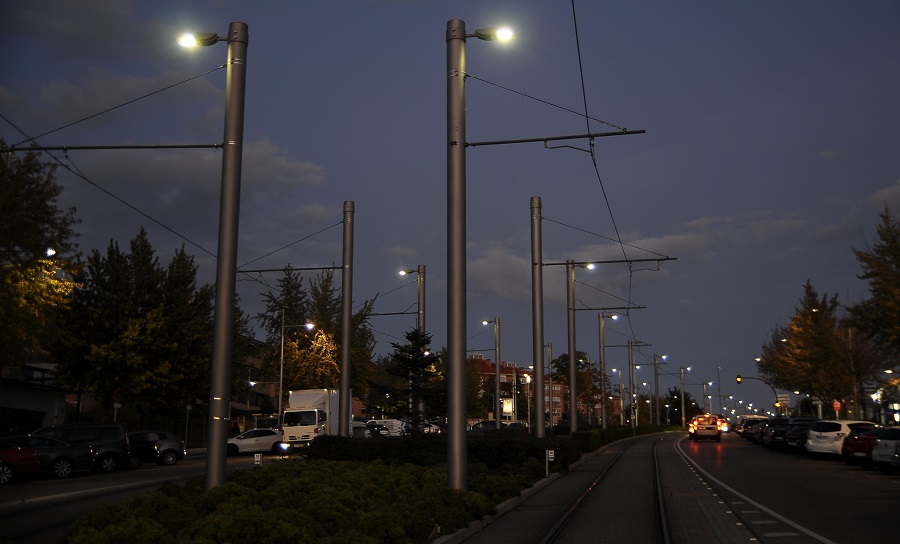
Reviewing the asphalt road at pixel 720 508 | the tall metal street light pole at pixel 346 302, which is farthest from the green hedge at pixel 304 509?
the tall metal street light pole at pixel 346 302

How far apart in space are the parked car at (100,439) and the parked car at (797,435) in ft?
102

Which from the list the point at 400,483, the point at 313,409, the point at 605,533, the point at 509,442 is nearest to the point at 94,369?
the point at 313,409

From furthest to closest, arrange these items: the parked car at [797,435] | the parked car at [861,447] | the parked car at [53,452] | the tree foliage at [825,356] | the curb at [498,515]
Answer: the tree foliage at [825,356] → the parked car at [797,435] → the parked car at [861,447] → the parked car at [53,452] → the curb at [498,515]

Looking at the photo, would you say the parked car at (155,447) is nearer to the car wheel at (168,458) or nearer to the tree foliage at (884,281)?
the car wheel at (168,458)

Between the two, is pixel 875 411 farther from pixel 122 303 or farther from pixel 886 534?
pixel 886 534

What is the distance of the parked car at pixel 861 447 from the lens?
30655 mm

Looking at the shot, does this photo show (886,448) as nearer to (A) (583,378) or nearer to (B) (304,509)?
(B) (304,509)

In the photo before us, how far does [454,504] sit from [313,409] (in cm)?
3170

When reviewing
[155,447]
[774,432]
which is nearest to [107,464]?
[155,447]

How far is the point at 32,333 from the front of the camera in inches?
1253

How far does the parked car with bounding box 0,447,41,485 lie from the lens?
25781 millimetres

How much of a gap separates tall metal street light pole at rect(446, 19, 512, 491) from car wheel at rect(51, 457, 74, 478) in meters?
18.2

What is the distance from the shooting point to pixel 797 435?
143 ft

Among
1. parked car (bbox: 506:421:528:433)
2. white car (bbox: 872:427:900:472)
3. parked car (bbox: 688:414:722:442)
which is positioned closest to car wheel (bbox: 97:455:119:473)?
white car (bbox: 872:427:900:472)
